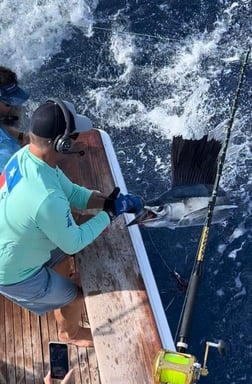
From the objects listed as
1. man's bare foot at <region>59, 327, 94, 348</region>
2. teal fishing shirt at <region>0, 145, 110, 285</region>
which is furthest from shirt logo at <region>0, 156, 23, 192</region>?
man's bare foot at <region>59, 327, 94, 348</region>

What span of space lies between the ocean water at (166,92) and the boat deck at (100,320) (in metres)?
0.85

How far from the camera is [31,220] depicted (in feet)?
7.53

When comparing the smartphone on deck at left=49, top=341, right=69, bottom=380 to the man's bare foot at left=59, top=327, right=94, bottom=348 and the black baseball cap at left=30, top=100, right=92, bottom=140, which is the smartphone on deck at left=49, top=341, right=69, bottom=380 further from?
the black baseball cap at left=30, top=100, right=92, bottom=140

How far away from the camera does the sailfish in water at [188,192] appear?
3191mm

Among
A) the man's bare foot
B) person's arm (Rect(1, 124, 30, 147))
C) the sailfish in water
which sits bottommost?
the man's bare foot

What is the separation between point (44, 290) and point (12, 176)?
0.63 metres

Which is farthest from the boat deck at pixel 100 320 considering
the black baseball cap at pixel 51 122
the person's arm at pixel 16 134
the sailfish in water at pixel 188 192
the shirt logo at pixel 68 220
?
the black baseball cap at pixel 51 122

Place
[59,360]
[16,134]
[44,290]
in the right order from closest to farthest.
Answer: [44,290]
[59,360]
[16,134]

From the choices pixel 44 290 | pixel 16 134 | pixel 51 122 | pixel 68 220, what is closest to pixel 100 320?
pixel 44 290

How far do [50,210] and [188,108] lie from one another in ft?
9.84

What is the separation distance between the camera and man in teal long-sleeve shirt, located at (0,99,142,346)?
2254 millimetres

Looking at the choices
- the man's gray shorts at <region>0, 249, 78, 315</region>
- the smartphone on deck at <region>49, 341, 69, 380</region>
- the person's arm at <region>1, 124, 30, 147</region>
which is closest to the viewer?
the man's gray shorts at <region>0, 249, 78, 315</region>

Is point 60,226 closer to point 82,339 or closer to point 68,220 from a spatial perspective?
point 68,220

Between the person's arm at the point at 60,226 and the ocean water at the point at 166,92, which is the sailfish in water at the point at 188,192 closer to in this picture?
the ocean water at the point at 166,92
